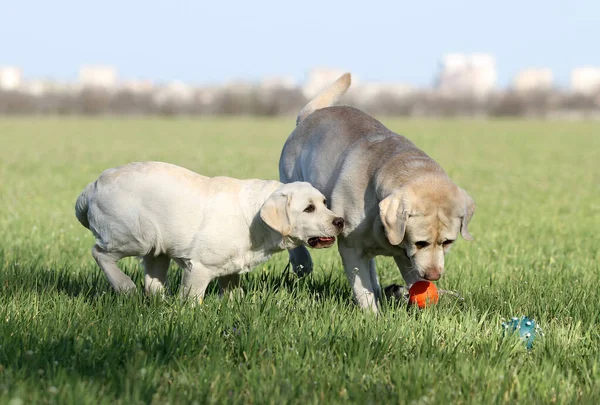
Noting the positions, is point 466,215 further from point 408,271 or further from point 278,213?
point 278,213

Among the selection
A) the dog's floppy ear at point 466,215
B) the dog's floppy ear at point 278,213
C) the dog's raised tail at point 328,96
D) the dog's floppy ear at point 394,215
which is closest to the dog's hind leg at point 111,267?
the dog's floppy ear at point 278,213

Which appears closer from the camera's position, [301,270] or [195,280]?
[195,280]

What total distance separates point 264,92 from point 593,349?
90192mm

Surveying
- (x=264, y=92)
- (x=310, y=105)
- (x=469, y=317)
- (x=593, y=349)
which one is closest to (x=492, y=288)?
(x=469, y=317)

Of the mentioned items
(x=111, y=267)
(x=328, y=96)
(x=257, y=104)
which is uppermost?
(x=328, y=96)

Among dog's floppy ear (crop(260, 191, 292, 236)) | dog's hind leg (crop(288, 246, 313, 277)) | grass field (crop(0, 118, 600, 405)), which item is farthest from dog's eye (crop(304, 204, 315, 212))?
dog's hind leg (crop(288, 246, 313, 277))

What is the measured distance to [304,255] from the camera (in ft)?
23.6

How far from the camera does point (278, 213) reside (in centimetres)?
550

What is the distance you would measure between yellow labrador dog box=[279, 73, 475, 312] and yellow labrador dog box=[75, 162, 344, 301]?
30cm

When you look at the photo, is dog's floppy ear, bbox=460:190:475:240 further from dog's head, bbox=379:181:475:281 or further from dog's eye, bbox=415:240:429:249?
dog's eye, bbox=415:240:429:249

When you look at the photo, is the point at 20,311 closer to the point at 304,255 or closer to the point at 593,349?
the point at 304,255

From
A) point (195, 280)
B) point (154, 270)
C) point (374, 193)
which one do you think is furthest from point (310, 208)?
point (154, 270)

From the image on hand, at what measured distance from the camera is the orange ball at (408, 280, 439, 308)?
5.76 metres

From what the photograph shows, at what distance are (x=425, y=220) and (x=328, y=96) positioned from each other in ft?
8.17
